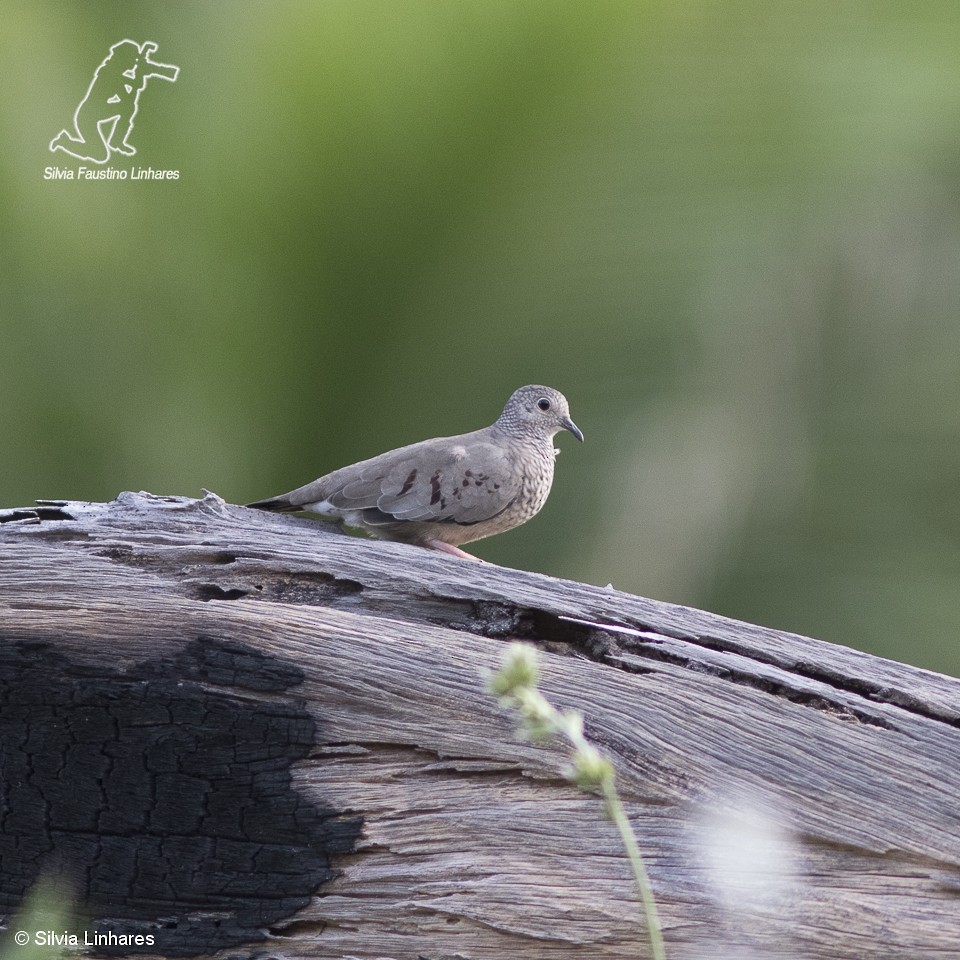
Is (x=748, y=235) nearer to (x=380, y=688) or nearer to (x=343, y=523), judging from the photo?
(x=343, y=523)

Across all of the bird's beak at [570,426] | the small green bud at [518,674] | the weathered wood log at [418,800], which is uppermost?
the bird's beak at [570,426]

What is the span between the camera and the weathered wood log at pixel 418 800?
208cm

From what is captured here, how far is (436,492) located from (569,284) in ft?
4.75

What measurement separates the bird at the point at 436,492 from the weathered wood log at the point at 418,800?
0.94 meters

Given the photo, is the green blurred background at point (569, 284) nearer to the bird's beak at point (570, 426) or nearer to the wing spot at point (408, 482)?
the bird's beak at point (570, 426)

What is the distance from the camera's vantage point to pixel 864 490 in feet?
14.3

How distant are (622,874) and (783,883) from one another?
12.1 inches

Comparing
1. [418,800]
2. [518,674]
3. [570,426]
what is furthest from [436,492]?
[518,674]

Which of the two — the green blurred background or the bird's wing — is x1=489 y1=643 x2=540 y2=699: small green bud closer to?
the bird's wing

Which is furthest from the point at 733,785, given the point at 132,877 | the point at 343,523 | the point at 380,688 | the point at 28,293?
the point at 28,293

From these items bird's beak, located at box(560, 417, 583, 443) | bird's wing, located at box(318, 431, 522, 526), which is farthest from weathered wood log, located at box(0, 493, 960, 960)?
bird's beak, located at box(560, 417, 583, 443)

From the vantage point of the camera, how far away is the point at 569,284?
4379mm

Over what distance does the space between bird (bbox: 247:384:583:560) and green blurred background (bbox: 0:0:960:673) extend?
845 mm

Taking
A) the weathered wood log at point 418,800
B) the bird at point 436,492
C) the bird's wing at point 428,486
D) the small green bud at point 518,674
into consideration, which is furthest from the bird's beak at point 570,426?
the small green bud at point 518,674
